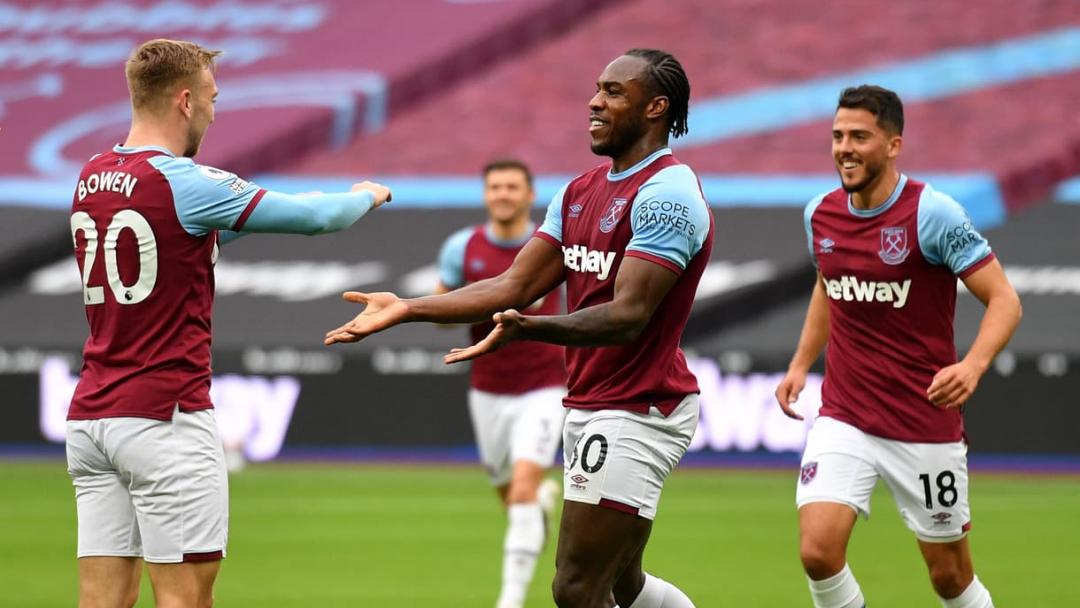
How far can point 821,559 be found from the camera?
643 centimetres

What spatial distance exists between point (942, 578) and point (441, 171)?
49.7 ft

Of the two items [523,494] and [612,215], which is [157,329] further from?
[523,494]

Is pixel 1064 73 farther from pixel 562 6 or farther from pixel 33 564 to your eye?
pixel 33 564

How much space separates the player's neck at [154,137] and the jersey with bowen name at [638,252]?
4.70 ft

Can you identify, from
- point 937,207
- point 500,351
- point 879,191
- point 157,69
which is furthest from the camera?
point 500,351

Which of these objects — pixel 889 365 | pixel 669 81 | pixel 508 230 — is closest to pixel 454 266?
pixel 508 230

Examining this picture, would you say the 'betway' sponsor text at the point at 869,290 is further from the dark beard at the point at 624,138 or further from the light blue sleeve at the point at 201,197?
the light blue sleeve at the point at 201,197

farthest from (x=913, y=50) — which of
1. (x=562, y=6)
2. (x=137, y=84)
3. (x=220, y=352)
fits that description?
(x=137, y=84)

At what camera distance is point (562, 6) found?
2405cm

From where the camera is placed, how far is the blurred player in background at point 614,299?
5457mm

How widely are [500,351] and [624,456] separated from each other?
174 inches

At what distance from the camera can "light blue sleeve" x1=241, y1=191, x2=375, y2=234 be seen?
5.25 metres

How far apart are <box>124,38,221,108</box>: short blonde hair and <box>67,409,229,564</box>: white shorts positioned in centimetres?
106

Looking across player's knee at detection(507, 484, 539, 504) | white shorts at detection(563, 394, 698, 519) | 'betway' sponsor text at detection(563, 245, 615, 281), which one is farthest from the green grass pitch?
'betway' sponsor text at detection(563, 245, 615, 281)
